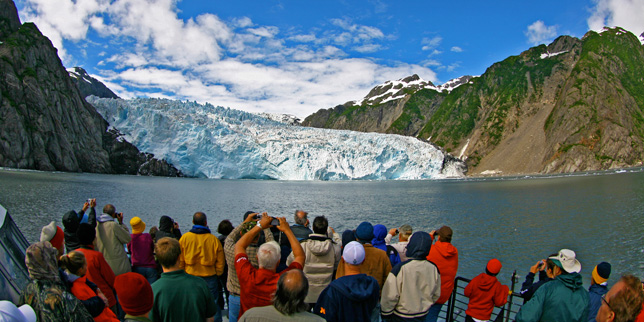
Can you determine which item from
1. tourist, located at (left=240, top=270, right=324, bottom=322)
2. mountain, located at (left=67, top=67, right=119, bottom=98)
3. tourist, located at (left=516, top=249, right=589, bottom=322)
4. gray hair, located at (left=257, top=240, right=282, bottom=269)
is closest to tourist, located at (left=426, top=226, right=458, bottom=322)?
tourist, located at (left=516, top=249, right=589, bottom=322)

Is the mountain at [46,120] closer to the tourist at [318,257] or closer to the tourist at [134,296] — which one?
the tourist at [318,257]

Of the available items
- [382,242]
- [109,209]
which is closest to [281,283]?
[382,242]

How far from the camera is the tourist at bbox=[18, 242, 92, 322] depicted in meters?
2.31

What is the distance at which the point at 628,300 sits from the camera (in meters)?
2.52

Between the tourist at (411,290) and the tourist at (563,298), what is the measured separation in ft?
2.81

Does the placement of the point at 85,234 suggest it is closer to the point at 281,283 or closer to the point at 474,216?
the point at 281,283

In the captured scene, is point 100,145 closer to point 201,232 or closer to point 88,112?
point 88,112

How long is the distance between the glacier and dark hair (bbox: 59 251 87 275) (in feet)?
158

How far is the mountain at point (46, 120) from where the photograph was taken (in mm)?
43594

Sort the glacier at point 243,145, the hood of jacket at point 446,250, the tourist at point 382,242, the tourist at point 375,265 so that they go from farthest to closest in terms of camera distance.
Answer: the glacier at point 243,145 → the tourist at point 382,242 → the hood of jacket at point 446,250 → the tourist at point 375,265

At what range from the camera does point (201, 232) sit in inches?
169

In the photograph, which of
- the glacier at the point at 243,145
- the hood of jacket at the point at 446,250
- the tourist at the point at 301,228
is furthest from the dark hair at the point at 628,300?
the glacier at the point at 243,145

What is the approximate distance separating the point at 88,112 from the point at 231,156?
2265cm

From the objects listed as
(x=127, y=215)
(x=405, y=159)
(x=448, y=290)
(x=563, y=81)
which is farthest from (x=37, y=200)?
(x=563, y=81)
